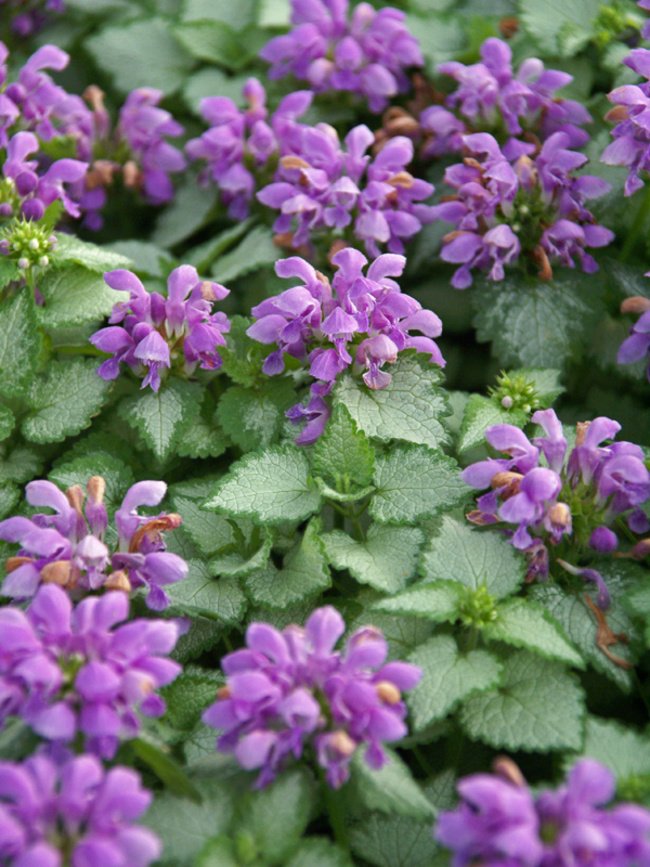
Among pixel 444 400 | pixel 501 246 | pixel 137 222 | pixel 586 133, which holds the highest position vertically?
pixel 586 133

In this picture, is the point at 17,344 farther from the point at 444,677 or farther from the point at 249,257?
the point at 444,677

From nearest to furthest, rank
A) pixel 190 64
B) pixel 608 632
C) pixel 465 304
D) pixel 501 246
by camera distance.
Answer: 1. pixel 608 632
2. pixel 501 246
3. pixel 465 304
4. pixel 190 64

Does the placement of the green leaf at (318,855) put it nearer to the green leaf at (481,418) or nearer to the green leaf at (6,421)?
the green leaf at (481,418)

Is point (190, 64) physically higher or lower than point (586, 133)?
lower

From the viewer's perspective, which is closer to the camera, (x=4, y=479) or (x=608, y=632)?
(x=608, y=632)

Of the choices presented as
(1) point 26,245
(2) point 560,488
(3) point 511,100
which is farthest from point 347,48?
(2) point 560,488

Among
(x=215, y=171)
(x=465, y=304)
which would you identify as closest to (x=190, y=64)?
(x=215, y=171)

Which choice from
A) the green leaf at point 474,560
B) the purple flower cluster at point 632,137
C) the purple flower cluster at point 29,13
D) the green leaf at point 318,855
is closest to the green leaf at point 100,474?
the green leaf at point 474,560

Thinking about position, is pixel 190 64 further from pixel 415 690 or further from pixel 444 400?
pixel 415 690
